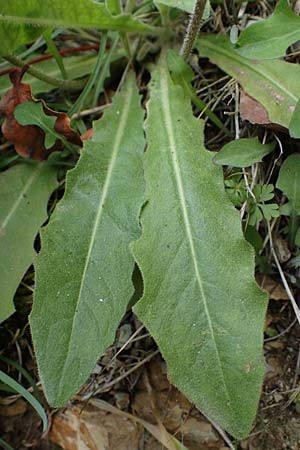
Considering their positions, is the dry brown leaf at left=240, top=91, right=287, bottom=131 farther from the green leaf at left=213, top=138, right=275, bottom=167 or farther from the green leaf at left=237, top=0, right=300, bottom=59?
the green leaf at left=237, top=0, right=300, bottom=59

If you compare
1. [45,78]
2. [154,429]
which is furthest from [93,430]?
[45,78]

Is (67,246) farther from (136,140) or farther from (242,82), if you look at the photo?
(242,82)

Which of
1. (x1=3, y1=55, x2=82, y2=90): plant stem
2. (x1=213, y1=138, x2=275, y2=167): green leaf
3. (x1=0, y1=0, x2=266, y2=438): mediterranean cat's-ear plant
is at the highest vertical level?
(x1=3, y1=55, x2=82, y2=90): plant stem

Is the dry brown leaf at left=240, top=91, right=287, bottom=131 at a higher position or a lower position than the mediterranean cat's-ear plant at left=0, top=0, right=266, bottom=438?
higher

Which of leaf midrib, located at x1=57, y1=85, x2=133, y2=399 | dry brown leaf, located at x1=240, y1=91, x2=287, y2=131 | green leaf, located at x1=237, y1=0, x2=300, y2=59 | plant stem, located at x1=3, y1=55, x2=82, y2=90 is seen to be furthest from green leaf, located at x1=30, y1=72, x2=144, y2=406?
green leaf, located at x1=237, y1=0, x2=300, y2=59

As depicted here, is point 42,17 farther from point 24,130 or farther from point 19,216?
point 19,216

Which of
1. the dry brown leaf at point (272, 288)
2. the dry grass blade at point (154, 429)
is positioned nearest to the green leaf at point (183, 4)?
the dry brown leaf at point (272, 288)
